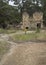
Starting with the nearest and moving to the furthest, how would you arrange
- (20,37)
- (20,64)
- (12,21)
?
(20,64) → (20,37) → (12,21)

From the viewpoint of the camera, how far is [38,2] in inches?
2314

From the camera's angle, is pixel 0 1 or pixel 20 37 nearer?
pixel 20 37

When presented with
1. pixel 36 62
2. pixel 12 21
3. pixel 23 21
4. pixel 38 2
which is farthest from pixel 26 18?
pixel 36 62

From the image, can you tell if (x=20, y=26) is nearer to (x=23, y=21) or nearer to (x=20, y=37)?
(x=23, y=21)

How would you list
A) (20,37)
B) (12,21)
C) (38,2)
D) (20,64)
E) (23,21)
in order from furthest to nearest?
(38,2)
(12,21)
(23,21)
(20,37)
(20,64)

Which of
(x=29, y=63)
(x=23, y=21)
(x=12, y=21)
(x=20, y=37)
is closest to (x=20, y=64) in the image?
(x=29, y=63)

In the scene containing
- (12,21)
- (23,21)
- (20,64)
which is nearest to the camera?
(20,64)

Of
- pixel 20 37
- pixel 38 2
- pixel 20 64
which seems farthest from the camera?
pixel 38 2

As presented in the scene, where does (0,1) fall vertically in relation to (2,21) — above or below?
above

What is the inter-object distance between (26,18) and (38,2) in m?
13.8

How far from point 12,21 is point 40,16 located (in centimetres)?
701

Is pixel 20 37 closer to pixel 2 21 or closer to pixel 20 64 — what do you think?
pixel 20 64

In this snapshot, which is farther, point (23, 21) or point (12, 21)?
point (12, 21)

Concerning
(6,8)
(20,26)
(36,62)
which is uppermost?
(36,62)
